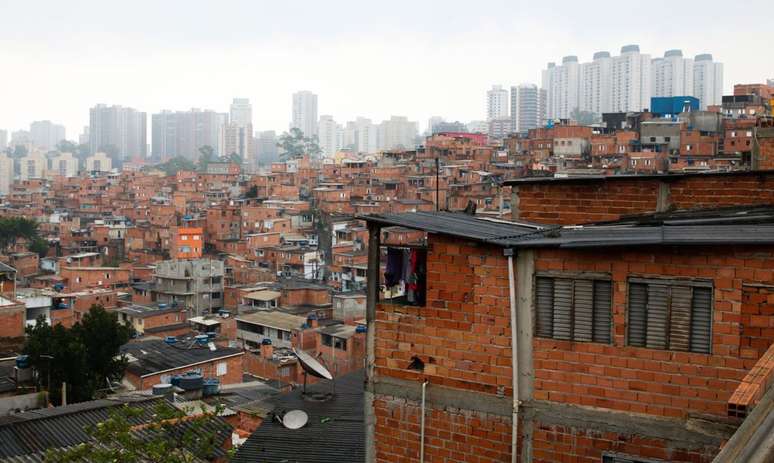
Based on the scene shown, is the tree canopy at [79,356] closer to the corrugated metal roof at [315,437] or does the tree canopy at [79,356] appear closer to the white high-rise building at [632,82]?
the corrugated metal roof at [315,437]

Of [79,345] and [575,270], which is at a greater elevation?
[575,270]

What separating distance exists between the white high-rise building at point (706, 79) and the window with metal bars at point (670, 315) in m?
99.6

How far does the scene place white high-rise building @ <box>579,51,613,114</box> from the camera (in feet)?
357

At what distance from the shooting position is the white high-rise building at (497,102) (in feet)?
406

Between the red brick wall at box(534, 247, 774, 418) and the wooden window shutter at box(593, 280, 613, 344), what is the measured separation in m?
0.03

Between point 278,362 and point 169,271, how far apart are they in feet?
38.8

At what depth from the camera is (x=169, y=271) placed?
104 ft

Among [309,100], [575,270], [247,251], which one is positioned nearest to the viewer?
[575,270]

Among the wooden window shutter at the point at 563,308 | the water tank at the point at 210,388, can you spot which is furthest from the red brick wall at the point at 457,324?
the water tank at the point at 210,388

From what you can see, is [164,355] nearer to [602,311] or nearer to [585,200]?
[585,200]

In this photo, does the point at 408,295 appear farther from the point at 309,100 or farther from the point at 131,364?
the point at 309,100

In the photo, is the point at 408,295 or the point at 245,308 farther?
the point at 245,308

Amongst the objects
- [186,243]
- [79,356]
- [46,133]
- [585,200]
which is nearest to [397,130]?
[186,243]

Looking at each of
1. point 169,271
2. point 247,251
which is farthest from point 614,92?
point 169,271
